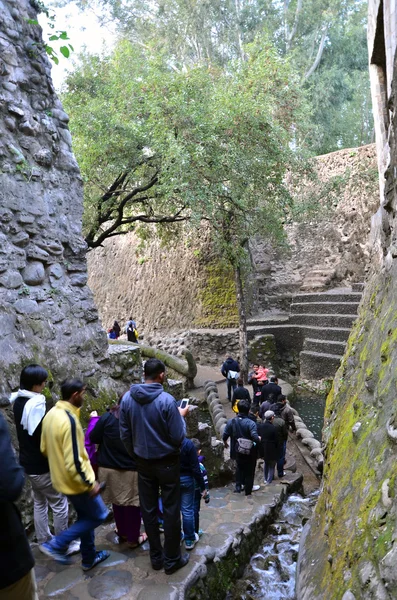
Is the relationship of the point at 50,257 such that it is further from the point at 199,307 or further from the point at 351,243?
the point at 351,243

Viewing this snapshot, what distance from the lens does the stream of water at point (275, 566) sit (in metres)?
3.90

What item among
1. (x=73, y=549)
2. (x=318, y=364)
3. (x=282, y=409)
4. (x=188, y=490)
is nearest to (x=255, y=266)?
(x=318, y=364)

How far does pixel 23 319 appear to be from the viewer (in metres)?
4.46

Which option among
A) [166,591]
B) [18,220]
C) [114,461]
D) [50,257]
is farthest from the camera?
[50,257]

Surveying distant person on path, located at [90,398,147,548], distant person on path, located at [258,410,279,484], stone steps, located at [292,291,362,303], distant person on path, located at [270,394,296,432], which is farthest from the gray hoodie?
stone steps, located at [292,291,362,303]

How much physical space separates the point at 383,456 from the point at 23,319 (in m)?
3.45

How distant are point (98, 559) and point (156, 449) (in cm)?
107

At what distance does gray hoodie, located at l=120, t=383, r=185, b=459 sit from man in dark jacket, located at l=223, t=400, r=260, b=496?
2548 mm

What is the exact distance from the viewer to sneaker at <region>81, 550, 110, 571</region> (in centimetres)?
334

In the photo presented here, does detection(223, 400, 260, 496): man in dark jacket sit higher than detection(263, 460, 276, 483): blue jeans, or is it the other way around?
detection(223, 400, 260, 496): man in dark jacket

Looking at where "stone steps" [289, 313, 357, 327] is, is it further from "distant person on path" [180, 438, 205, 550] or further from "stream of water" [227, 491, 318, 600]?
"distant person on path" [180, 438, 205, 550]

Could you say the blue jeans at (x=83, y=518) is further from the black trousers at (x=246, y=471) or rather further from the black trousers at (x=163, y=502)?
the black trousers at (x=246, y=471)

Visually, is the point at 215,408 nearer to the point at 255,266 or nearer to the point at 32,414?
the point at 32,414

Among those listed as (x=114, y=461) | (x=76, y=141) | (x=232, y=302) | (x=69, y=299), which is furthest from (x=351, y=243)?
(x=114, y=461)
